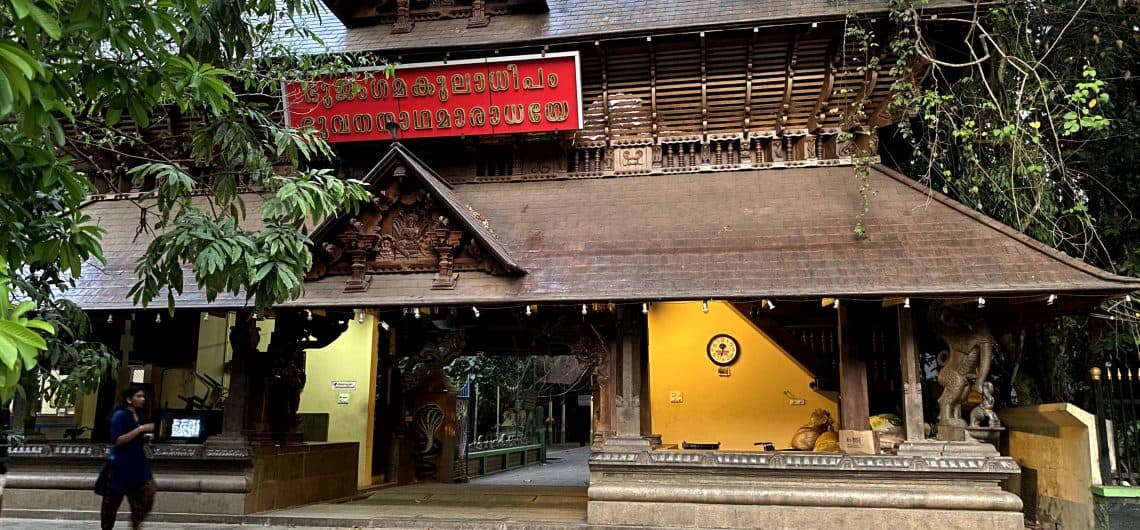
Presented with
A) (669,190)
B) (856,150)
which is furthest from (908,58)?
(669,190)

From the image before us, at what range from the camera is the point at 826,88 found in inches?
382

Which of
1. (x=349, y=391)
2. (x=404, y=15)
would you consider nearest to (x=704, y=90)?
(x=404, y=15)

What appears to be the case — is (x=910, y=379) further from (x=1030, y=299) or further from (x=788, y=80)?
(x=788, y=80)

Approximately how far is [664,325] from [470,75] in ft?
16.6

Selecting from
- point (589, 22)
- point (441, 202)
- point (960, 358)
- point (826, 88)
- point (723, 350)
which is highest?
point (589, 22)

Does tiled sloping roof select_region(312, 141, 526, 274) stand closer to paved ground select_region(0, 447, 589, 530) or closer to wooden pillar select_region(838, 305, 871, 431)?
paved ground select_region(0, 447, 589, 530)

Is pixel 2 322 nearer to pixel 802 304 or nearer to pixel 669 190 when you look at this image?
pixel 669 190

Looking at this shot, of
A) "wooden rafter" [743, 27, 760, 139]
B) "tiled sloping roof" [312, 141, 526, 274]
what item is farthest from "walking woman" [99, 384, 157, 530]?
"wooden rafter" [743, 27, 760, 139]

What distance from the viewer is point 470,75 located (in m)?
10.1

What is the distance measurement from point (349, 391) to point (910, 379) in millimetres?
8874

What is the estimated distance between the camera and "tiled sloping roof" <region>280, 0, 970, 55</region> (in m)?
9.43

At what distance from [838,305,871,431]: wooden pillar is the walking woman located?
688 centimetres

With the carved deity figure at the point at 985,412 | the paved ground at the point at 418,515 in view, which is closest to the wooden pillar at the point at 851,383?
the carved deity figure at the point at 985,412

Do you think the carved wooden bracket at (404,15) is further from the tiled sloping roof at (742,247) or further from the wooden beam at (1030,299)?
the wooden beam at (1030,299)
